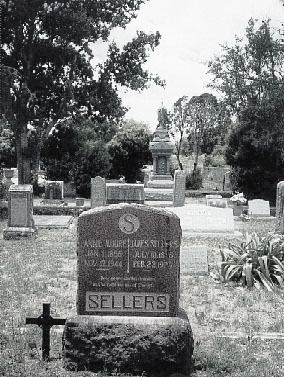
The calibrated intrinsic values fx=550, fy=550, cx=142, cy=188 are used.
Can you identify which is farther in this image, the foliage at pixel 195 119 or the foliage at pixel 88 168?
the foliage at pixel 195 119

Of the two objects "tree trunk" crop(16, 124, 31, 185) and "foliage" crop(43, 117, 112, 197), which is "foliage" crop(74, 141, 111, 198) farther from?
"tree trunk" crop(16, 124, 31, 185)

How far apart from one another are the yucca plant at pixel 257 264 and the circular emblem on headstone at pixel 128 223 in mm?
4404

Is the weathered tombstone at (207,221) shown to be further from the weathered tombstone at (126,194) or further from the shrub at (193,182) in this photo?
the shrub at (193,182)

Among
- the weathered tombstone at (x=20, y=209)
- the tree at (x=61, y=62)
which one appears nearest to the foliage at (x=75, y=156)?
the tree at (x=61, y=62)

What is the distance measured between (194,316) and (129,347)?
7.87ft

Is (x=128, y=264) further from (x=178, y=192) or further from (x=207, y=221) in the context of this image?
(x=178, y=192)

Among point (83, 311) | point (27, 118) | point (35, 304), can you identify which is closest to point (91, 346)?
point (83, 311)

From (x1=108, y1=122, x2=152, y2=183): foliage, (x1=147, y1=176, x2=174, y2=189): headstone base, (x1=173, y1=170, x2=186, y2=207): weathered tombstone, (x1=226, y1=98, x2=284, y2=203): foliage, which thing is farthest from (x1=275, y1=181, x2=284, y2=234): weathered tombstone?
(x1=108, y1=122, x2=152, y2=183): foliage

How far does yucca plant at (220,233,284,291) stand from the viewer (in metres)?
9.93

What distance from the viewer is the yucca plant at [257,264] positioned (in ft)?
32.6

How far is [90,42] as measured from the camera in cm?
3092

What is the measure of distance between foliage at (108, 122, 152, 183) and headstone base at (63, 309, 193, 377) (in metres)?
36.0

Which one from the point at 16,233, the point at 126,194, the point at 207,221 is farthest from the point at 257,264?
the point at 126,194

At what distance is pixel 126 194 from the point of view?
2275 centimetres
